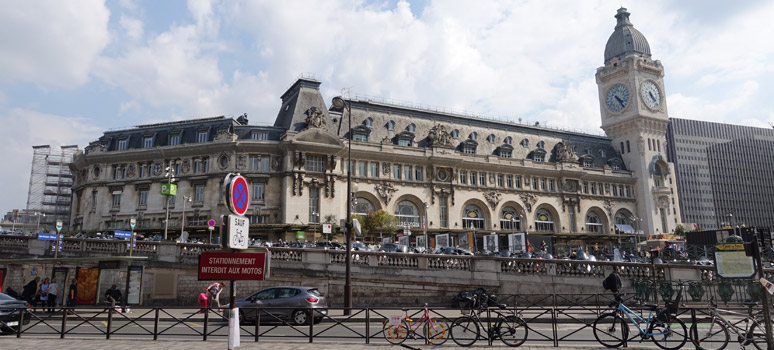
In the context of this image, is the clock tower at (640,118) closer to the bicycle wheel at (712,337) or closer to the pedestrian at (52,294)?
the bicycle wheel at (712,337)

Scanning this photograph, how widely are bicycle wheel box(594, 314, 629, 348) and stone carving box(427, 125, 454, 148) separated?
50.5m

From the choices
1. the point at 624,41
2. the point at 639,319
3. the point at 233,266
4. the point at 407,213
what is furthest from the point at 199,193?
the point at 624,41

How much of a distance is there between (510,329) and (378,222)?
40.2m

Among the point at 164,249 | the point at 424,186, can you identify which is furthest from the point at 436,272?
the point at 424,186

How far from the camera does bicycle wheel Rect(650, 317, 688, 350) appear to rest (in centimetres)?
1195

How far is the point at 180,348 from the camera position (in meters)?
12.0

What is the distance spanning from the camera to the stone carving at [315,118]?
55312mm

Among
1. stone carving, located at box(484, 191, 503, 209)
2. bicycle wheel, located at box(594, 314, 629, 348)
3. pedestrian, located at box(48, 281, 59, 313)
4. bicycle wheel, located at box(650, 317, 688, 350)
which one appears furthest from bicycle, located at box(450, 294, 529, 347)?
stone carving, located at box(484, 191, 503, 209)

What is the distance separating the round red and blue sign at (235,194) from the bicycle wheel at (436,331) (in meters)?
6.36

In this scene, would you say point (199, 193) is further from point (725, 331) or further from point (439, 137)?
point (725, 331)

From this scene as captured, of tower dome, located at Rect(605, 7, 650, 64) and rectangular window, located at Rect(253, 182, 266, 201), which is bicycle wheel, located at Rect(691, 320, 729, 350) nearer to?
rectangular window, located at Rect(253, 182, 266, 201)

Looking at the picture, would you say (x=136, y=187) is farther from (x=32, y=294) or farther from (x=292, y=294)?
(x=292, y=294)

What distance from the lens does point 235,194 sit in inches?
337

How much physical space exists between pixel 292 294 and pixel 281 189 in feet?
116
